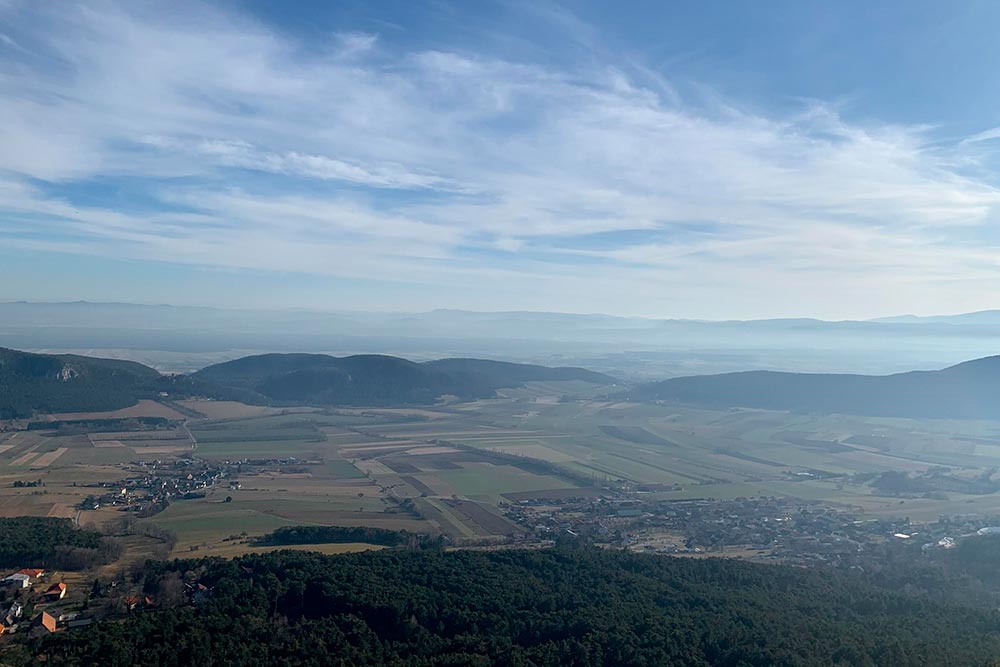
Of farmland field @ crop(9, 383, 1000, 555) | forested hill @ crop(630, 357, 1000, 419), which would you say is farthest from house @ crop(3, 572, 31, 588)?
forested hill @ crop(630, 357, 1000, 419)

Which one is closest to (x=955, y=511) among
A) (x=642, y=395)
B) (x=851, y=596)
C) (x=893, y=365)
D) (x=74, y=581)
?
(x=851, y=596)

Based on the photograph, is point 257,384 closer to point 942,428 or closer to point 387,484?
point 387,484

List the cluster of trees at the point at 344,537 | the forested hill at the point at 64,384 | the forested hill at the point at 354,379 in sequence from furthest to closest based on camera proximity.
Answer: the forested hill at the point at 354,379, the forested hill at the point at 64,384, the cluster of trees at the point at 344,537

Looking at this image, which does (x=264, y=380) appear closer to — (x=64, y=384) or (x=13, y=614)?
(x=64, y=384)

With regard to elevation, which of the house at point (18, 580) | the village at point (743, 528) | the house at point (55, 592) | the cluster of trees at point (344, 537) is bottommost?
the village at point (743, 528)

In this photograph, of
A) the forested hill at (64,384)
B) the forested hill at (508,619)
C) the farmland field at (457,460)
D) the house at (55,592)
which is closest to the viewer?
the forested hill at (508,619)

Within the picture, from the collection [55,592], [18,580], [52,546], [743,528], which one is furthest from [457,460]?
[55,592]

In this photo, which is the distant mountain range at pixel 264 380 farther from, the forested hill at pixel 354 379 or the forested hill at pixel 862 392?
the forested hill at pixel 862 392

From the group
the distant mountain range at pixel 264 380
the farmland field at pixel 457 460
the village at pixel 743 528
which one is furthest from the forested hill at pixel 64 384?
the village at pixel 743 528
